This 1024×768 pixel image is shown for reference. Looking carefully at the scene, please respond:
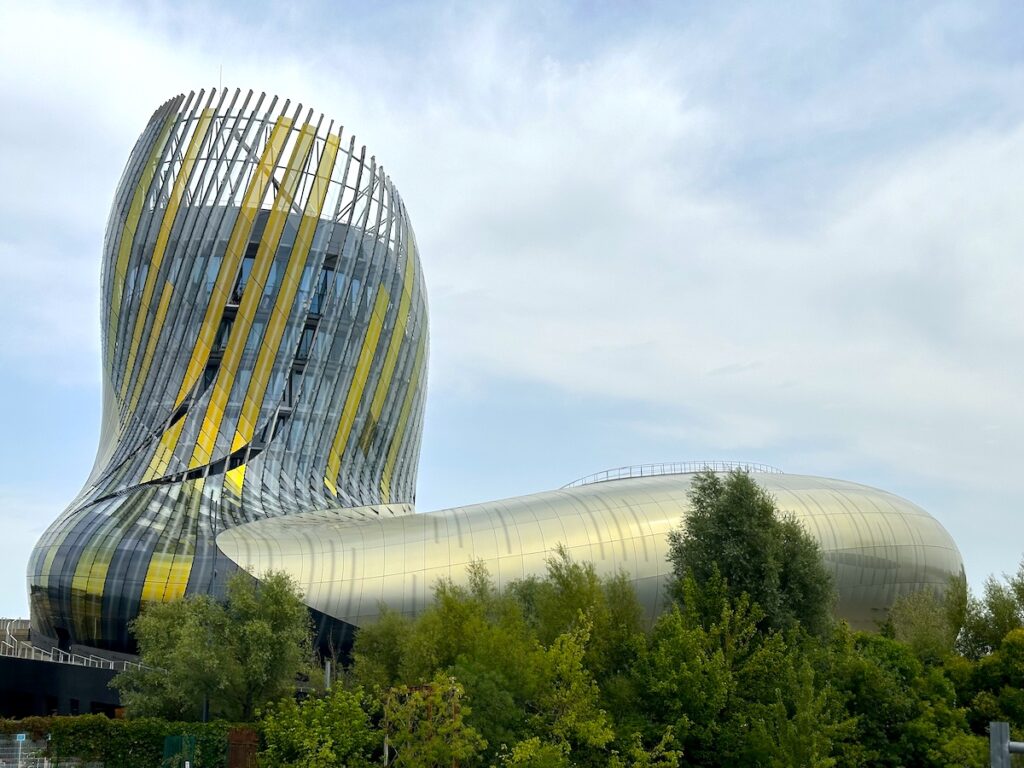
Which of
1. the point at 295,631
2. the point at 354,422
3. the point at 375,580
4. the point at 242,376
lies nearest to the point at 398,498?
the point at 354,422

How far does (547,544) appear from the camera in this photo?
49344 millimetres

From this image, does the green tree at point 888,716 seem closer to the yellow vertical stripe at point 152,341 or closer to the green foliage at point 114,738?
the green foliage at point 114,738

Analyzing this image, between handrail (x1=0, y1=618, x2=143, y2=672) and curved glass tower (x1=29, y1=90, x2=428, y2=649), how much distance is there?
4.25 feet

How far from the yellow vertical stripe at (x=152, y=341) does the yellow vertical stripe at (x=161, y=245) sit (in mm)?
157

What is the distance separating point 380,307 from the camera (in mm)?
65438

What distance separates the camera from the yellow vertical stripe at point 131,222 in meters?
63.1

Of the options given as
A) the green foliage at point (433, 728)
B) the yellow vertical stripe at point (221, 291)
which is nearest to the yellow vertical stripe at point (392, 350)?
the yellow vertical stripe at point (221, 291)

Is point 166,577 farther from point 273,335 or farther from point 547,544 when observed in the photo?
point 547,544

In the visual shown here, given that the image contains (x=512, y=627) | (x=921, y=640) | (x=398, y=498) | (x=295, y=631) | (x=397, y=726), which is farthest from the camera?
(x=398, y=498)

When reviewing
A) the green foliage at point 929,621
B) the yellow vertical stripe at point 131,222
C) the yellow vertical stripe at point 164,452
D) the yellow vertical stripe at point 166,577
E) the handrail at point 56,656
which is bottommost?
the handrail at point 56,656

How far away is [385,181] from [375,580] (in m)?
29.2

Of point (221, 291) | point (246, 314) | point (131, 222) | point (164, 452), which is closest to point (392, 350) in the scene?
point (246, 314)

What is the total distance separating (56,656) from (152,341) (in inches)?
696

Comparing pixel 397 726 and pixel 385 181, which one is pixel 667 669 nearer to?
pixel 397 726
